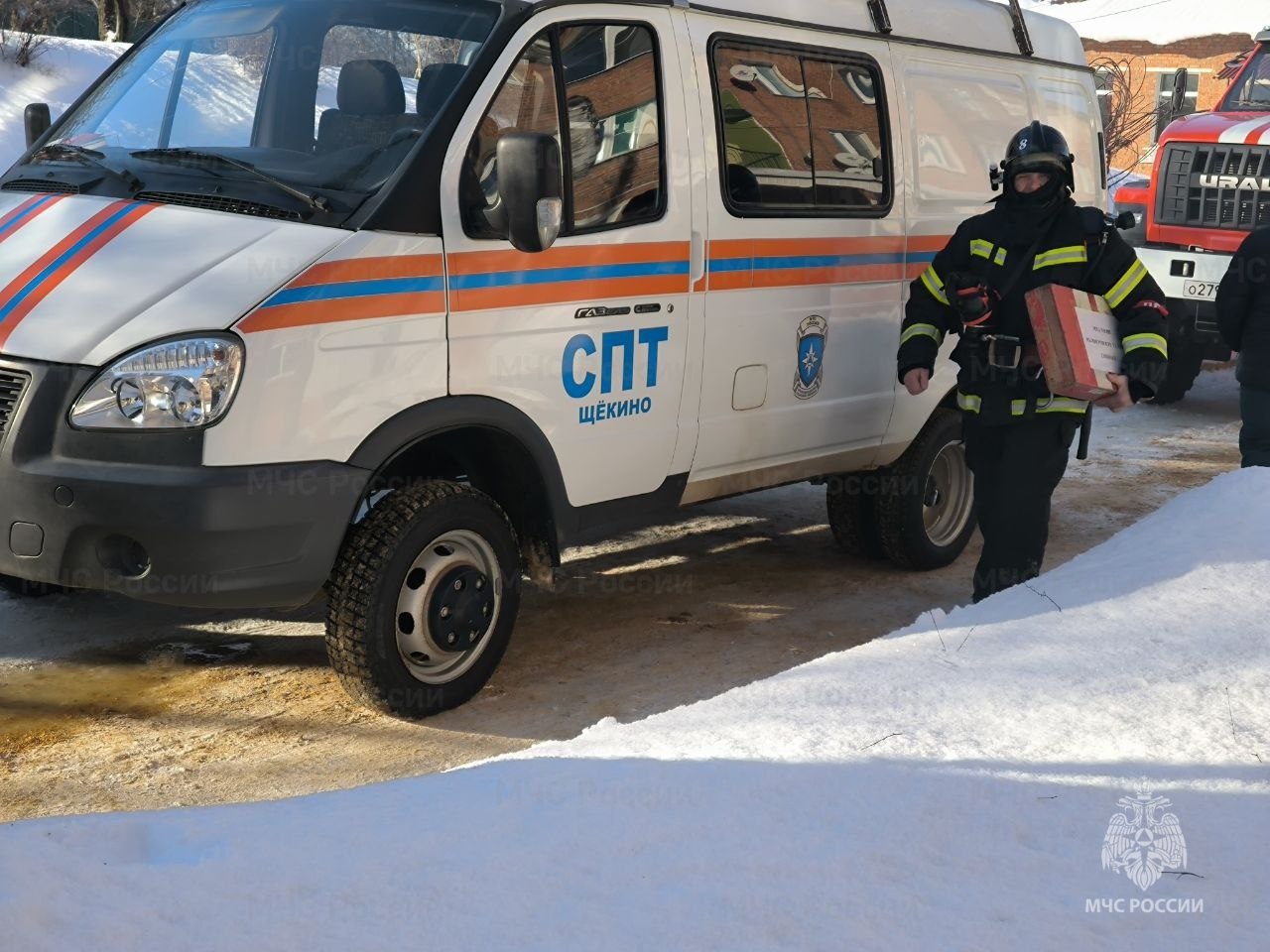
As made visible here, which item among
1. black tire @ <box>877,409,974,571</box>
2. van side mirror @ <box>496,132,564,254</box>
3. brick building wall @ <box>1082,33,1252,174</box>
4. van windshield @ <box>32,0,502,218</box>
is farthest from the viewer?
brick building wall @ <box>1082,33,1252,174</box>

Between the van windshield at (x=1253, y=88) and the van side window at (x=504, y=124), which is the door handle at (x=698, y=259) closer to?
the van side window at (x=504, y=124)

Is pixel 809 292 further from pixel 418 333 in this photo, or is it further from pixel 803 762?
pixel 803 762

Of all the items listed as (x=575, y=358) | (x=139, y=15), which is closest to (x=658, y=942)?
(x=575, y=358)

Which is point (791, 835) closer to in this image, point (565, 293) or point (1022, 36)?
point (565, 293)

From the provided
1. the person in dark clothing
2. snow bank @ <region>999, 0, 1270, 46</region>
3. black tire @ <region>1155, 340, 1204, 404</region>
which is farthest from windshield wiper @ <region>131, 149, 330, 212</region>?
snow bank @ <region>999, 0, 1270, 46</region>

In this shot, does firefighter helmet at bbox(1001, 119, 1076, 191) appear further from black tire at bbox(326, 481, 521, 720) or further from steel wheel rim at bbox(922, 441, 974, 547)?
black tire at bbox(326, 481, 521, 720)

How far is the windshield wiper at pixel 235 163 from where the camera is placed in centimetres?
432

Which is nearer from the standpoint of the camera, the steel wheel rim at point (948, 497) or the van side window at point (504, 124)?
the van side window at point (504, 124)

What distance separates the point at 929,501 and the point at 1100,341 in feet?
5.39

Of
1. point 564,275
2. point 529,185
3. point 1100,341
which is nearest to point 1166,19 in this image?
point 1100,341

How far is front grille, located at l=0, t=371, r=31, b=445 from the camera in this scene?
4059mm

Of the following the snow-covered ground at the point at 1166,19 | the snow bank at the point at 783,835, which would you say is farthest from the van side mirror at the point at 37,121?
the snow-covered ground at the point at 1166,19

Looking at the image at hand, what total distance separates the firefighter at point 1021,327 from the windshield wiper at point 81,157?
2.87 m

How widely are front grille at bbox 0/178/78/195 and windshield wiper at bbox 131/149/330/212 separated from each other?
23 centimetres
